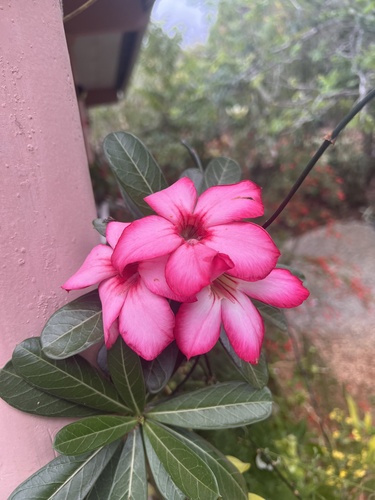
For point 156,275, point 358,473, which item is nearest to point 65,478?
point 156,275

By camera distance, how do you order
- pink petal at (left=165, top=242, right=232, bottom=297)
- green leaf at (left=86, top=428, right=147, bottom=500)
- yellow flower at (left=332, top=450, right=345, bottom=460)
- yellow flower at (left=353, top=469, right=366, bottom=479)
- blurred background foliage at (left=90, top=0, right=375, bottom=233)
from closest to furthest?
pink petal at (left=165, top=242, right=232, bottom=297) → green leaf at (left=86, top=428, right=147, bottom=500) → yellow flower at (left=353, top=469, right=366, bottom=479) → yellow flower at (left=332, top=450, right=345, bottom=460) → blurred background foliage at (left=90, top=0, right=375, bottom=233)

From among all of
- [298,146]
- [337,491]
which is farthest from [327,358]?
[298,146]

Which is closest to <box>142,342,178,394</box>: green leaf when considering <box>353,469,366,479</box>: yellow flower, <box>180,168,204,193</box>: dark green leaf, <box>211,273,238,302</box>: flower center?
<box>211,273,238,302</box>: flower center

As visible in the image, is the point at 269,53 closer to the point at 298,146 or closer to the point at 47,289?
the point at 298,146

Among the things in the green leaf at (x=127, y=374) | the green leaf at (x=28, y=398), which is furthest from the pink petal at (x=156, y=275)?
the green leaf at (x=28, y=398)

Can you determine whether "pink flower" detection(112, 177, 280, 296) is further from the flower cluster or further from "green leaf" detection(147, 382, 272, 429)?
"green leaf" detection(147, 382, 272, 429)
